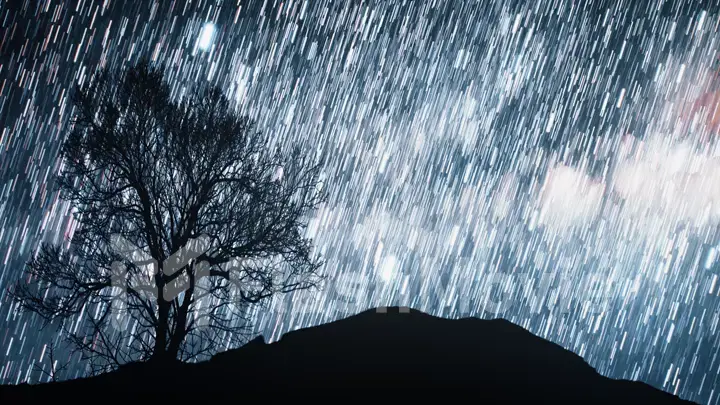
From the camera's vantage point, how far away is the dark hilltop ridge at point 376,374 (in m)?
9.77

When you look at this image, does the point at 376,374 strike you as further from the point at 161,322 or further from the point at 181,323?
the point at 161,322

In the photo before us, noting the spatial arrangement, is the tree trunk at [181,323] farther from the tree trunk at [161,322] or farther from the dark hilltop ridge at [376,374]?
the dark hilltop ridge at [376,374]

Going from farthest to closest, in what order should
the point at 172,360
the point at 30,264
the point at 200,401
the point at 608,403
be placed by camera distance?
the point at 30,264, the point at 172,360, the point at 608,403, the point at 200,401

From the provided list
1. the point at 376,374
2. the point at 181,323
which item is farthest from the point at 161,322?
the point at 376,374

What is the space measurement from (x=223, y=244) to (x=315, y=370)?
16.8ft

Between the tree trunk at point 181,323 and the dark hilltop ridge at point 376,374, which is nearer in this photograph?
the dark hilltop ridge at point 376,374

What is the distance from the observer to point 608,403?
10.4 meters

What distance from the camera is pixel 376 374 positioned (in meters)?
10.6

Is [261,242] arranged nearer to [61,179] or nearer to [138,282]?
[138,282]

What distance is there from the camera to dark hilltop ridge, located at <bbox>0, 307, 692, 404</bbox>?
977 centimetres

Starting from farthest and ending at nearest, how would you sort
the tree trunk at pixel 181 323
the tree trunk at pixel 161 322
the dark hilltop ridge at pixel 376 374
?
the tree trunk at pixel 181 323
the tree trunk at pixel 161 322
the dark hilltop ridge at pixel 376 374

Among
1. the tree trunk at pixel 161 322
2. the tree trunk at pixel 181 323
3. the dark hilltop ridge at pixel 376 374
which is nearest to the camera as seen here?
the dark hilltop ridge at pixel 376 374

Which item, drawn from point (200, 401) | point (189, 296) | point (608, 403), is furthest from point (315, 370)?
point (608, 403)

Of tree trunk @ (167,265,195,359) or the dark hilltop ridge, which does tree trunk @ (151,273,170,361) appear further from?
the dark hilltop ridge
